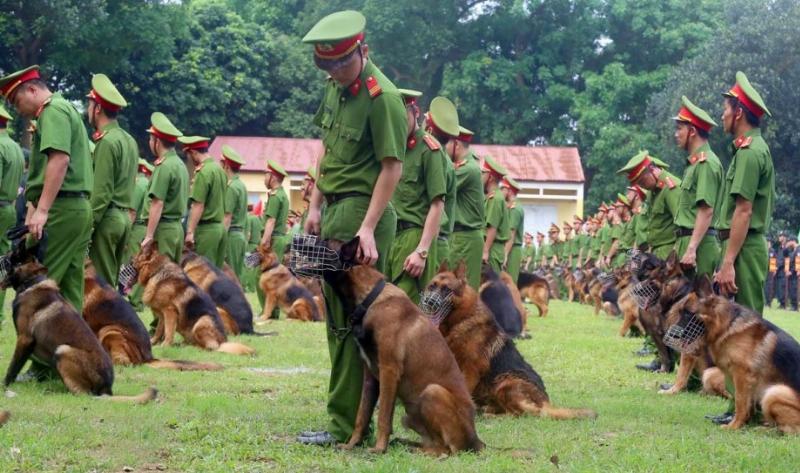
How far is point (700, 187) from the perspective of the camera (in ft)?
29.3

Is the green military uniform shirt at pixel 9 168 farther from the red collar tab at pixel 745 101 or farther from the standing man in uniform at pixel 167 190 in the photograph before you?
the red collar tab at pixel 745 101

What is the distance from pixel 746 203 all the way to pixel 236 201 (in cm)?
1014

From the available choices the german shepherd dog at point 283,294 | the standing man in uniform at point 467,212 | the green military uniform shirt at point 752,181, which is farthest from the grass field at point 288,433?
the german shepherd dog at point 283,294

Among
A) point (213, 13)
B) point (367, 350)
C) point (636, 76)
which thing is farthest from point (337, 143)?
point (636, 76)

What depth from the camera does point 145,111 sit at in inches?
1639

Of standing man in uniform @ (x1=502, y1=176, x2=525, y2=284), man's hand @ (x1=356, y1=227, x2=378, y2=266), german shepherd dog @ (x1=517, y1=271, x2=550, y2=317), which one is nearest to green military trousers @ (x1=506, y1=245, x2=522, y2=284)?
standing man in uniform @ (x1=502, y1=176, x2=525, y2=284)

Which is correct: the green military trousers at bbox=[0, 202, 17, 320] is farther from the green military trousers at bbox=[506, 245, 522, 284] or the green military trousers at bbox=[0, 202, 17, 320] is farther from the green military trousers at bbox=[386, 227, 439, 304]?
the green military trousers at bbox=[506, 245, 522, 284]

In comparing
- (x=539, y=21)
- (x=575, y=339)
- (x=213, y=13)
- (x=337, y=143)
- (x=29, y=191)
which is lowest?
(x=575, y=339)

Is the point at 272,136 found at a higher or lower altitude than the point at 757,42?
lower

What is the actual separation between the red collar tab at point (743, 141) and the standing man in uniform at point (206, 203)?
761 centimetres

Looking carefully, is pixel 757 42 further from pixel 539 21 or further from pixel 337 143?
pixel 337 143

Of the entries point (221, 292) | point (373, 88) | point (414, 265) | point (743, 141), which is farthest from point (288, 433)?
point (221, 292)

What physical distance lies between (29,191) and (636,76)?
46.1 meters

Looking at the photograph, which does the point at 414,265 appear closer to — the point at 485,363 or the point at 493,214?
the point at 485,363
